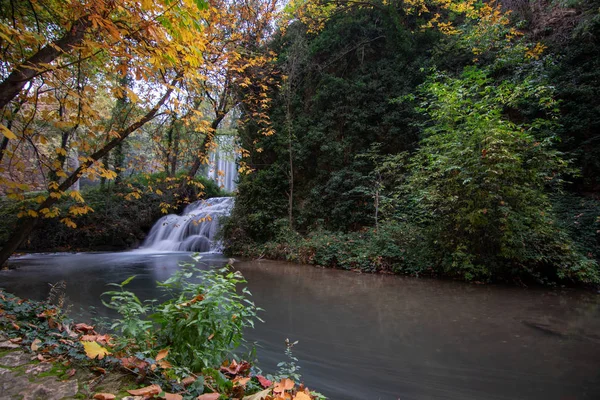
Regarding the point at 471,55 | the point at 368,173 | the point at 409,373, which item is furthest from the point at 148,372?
the point at 471,55

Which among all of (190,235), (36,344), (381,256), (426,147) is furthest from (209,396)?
(190,235)

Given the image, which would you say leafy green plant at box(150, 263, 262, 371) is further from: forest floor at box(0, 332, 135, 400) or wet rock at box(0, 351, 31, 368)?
wet rock at box(0, 351, 31, 368)

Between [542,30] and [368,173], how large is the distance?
6.96m

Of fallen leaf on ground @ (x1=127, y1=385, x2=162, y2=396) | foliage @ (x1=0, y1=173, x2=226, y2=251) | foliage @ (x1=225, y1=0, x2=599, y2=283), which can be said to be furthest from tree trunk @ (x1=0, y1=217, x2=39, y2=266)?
foliage @ (x1=0, y1=173, x2=226, y2=251)

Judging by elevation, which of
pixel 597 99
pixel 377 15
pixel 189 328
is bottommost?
pixel 189 328

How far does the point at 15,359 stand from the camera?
1.94m

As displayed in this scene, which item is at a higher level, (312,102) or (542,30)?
(542,30)

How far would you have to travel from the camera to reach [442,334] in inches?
168

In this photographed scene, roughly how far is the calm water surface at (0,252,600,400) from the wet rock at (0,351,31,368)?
6.44 feet

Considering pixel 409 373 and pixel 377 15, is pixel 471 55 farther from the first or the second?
pixel 409 373

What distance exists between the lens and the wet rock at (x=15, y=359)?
188 centimetres

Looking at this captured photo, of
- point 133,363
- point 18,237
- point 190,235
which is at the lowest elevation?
point 133,363

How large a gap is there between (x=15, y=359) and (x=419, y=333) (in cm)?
417

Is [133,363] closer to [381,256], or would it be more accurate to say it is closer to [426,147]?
[381,256]
